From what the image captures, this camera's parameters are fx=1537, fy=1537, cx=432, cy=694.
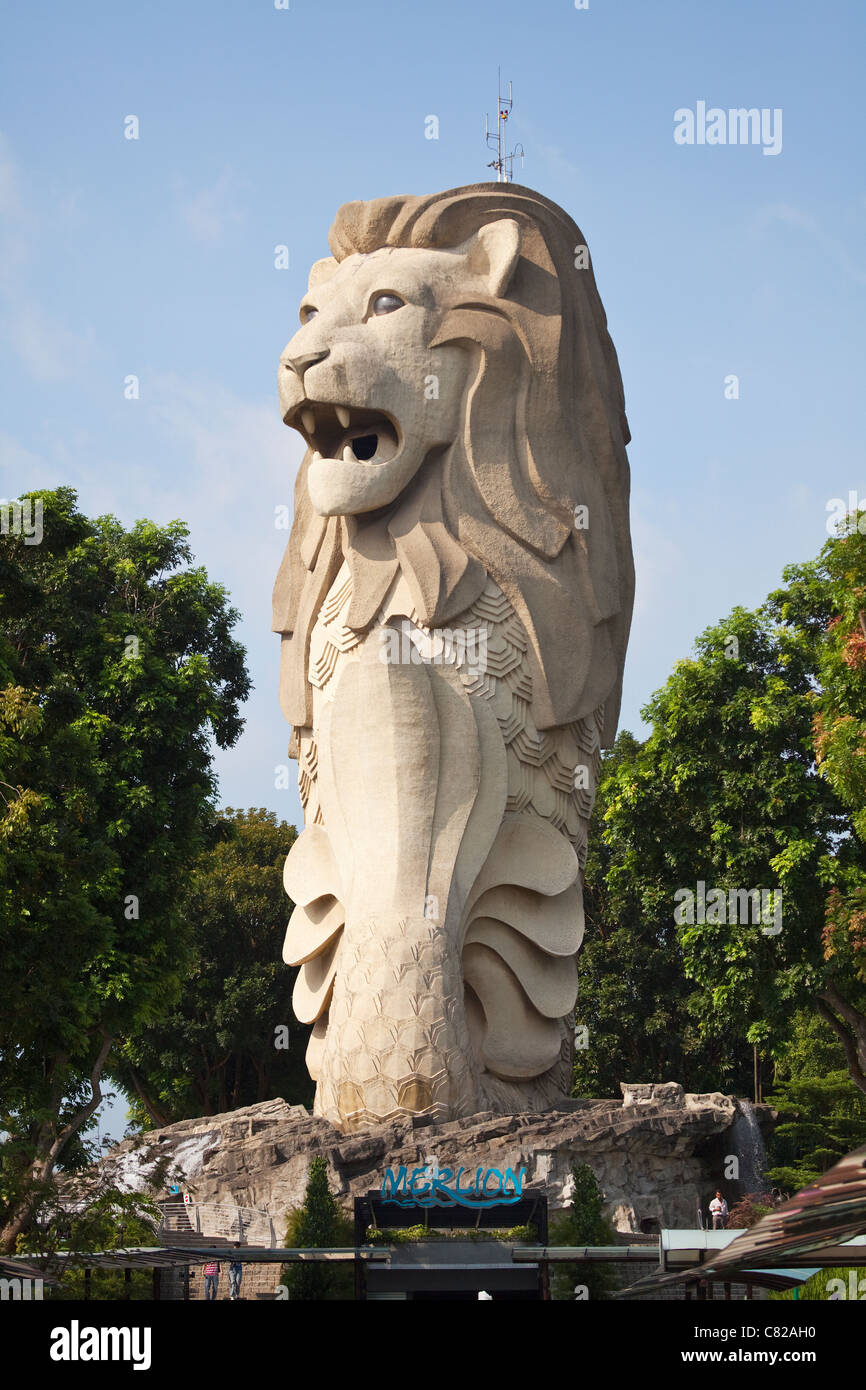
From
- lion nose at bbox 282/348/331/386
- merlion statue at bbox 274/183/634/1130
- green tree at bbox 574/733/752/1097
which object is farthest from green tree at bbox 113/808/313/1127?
lion nose at bbox 282/348/331/386

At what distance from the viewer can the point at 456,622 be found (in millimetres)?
16766

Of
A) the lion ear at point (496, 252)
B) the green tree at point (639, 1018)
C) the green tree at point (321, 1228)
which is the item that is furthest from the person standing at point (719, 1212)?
the green tree at point (639, 1018)

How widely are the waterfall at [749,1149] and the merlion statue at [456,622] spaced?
2149 mm

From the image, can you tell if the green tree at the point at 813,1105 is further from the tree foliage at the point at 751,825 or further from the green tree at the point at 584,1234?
the green tree at the point at 584,1234

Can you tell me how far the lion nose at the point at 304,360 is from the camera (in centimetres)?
1692

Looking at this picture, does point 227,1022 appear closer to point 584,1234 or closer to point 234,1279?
point 234,1279

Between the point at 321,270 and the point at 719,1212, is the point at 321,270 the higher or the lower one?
the higher one

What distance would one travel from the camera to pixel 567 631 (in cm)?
1731

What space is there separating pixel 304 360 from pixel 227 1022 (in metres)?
15.7

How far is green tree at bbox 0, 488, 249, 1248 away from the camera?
12922 millimetres

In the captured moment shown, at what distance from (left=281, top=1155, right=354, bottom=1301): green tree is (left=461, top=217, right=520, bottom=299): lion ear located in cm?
975

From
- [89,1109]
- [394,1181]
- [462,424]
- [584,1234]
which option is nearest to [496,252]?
[462,424]
